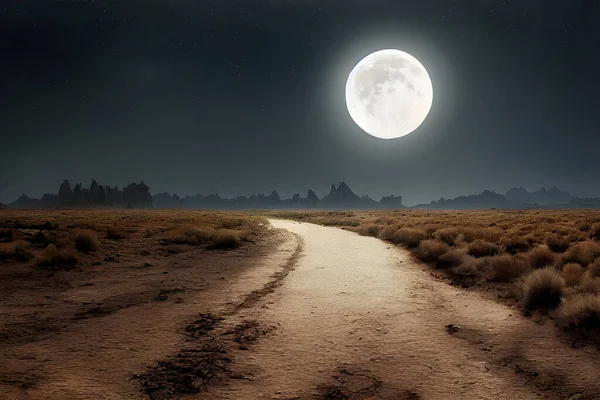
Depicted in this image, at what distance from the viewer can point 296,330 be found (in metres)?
8.10

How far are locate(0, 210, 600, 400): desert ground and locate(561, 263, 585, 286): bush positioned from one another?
0.17 feet

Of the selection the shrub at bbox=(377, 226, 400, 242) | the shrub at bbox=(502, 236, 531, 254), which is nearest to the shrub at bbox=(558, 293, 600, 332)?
the shrub at bbox=(502, 236, 531, 254)

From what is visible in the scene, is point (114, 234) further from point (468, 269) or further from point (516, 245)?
point (516, 245)

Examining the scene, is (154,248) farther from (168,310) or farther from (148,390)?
(148,390)

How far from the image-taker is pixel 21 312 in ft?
29.8

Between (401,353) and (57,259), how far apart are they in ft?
48.6

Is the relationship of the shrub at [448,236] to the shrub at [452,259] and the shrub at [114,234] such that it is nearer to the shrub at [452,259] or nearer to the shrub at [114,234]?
the shrub at [452,259]

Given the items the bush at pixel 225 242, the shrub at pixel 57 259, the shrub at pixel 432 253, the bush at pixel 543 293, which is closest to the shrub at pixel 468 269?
the shrub at pixel 432 253

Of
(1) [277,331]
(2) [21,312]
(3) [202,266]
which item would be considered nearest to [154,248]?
(3) [202,266]

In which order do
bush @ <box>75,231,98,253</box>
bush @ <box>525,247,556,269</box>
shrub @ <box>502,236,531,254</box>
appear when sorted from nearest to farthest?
bush @ <box>525,247,556,269</box>
bush @ <box>75,231,98,253</box>
shrub @ <box>502,236,531,254</box>

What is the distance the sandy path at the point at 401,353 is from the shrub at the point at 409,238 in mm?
13496

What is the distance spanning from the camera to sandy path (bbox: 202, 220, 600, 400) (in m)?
5.51

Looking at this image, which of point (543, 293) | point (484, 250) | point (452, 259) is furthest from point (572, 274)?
point (484, 250)

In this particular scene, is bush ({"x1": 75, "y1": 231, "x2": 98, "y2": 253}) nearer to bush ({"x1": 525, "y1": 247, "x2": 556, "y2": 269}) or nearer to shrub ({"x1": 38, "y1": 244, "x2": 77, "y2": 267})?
shrub ({"x1": 38, "y1": 244, "x2": 77, "y2": 267})
